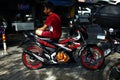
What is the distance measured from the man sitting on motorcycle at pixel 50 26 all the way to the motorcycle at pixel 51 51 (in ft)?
0.49

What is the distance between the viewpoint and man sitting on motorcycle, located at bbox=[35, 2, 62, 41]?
8586mm

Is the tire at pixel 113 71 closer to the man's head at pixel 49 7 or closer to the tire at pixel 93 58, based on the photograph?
the tire at pixel 93 58

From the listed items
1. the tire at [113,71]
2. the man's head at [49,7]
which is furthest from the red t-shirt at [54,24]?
the tire at [113,71]

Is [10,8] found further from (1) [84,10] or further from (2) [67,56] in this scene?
(1) [84,10]

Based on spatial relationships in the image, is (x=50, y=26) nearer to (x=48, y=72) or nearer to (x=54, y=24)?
(x=54, y=24)

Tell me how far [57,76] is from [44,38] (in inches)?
48.9

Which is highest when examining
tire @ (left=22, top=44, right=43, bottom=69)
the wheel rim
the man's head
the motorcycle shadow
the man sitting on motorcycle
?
the man's head

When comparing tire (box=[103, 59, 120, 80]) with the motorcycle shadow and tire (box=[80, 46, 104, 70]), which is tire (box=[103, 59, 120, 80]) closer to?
tire (box=[80, 46, 104, 70])

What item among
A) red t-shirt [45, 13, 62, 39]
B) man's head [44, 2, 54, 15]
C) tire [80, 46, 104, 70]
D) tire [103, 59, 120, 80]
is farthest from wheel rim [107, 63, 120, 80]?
man's head [44, 2, 54, 15]

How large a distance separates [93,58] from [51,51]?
50.5 inches

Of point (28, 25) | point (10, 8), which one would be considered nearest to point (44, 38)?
point (28, 25)

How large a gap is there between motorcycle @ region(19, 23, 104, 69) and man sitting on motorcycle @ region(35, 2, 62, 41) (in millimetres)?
150

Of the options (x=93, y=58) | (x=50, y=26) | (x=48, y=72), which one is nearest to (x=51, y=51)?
(x=48, y=72)

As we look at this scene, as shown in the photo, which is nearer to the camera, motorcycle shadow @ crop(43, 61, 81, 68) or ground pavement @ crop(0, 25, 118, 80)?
ground pavement @ crop(0, 25, 118, 80)
